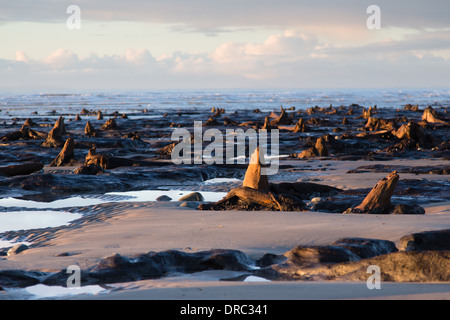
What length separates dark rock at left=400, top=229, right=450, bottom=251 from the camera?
578cm

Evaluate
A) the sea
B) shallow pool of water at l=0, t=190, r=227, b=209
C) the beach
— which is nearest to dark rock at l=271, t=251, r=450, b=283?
the beach

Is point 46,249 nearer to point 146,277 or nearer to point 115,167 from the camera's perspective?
point 146,277

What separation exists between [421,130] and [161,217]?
15820mm

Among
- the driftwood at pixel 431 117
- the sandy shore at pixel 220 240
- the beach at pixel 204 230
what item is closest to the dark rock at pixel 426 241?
the beach at pixel 204 230

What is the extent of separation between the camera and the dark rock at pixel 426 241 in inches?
227

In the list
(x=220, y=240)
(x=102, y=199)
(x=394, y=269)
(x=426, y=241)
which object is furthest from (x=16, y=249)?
(x=426, y=241)

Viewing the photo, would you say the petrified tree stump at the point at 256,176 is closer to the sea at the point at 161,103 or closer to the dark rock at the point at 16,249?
the dark rock at the point at 16,249

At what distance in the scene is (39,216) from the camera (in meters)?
9.37

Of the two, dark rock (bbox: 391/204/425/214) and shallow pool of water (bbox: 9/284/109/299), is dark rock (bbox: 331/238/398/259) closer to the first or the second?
dark rock (bbox: 391/204/425/214)

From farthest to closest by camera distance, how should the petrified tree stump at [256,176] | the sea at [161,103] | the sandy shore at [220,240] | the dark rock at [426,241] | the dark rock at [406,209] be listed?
the sea at [161,103], the petrified tree stump at [256,176], the dark rock at [406,209], the dark rock at [426,241], the sandy shore at [220,240]

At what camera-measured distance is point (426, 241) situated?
589cm

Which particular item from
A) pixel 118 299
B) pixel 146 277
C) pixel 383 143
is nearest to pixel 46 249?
pixel 146 277

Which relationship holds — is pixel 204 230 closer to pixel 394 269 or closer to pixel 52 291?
pixel 52 291
